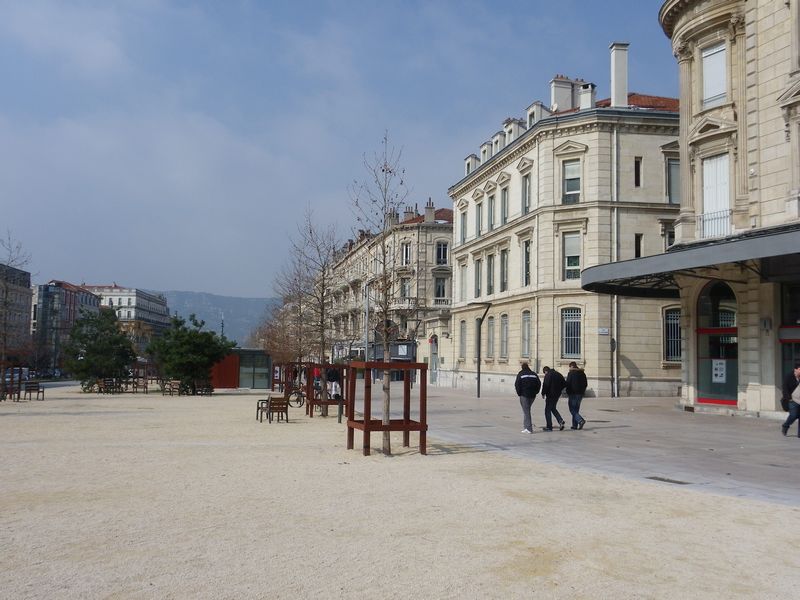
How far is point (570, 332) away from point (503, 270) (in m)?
7.80

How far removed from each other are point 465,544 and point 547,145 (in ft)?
100

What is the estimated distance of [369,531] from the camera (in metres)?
7.18

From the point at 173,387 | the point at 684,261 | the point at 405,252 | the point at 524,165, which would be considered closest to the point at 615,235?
the point at 524,165

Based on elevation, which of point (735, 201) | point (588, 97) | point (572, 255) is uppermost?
point (588, 97)

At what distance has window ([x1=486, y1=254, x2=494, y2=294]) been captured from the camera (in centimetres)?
4284

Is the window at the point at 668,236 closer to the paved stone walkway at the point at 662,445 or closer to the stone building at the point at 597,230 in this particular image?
the stone building at the point at 597,230

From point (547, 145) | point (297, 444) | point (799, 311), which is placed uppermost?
point (547, 145)

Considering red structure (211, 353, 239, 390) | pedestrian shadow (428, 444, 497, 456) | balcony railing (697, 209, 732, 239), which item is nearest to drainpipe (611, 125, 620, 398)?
balcony railing (697, 209, 732, 239)

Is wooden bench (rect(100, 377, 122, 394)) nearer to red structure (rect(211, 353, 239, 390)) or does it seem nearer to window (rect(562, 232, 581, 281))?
red structure (rect(211, 353, 239, 390))

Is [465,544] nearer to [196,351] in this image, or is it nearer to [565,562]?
[565,562]

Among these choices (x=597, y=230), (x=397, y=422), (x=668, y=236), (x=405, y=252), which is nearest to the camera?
(x=397, y=422)

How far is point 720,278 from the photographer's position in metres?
Result: 21.8

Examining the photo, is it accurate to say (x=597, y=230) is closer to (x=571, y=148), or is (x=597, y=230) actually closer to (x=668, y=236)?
(x=668, y=236)

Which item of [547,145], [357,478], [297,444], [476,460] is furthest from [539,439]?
[547,145]
